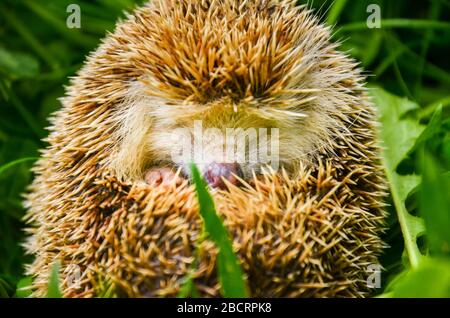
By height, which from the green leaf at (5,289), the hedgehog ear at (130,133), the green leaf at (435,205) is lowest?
the green leaf at (5,289)

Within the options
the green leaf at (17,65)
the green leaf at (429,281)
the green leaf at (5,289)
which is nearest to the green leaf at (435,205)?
the green leaf at (429,281)

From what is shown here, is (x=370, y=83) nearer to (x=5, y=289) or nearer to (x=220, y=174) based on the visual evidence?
(x=220, y=174)

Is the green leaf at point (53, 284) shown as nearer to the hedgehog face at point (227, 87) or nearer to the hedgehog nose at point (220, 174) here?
the hedgehog face at point (227, 87)

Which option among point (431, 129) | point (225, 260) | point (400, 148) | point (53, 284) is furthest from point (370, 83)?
point (53, 284)

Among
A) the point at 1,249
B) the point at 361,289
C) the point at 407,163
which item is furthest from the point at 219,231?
the point at 1,249

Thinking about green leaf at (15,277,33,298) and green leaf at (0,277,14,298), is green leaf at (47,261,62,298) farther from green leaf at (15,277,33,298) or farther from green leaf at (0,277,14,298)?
green leaf at (0,277,14,298)

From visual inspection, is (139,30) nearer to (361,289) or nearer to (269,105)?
(269,105)

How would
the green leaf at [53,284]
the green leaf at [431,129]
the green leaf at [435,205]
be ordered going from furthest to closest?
the green leaf at [431,129] < the green leaf at [53,284] < the green leaf at [435,205]

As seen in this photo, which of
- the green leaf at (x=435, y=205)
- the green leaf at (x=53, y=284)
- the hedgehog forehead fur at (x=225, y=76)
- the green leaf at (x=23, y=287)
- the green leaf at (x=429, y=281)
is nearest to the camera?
the green leaf at (x=429, y=281)
